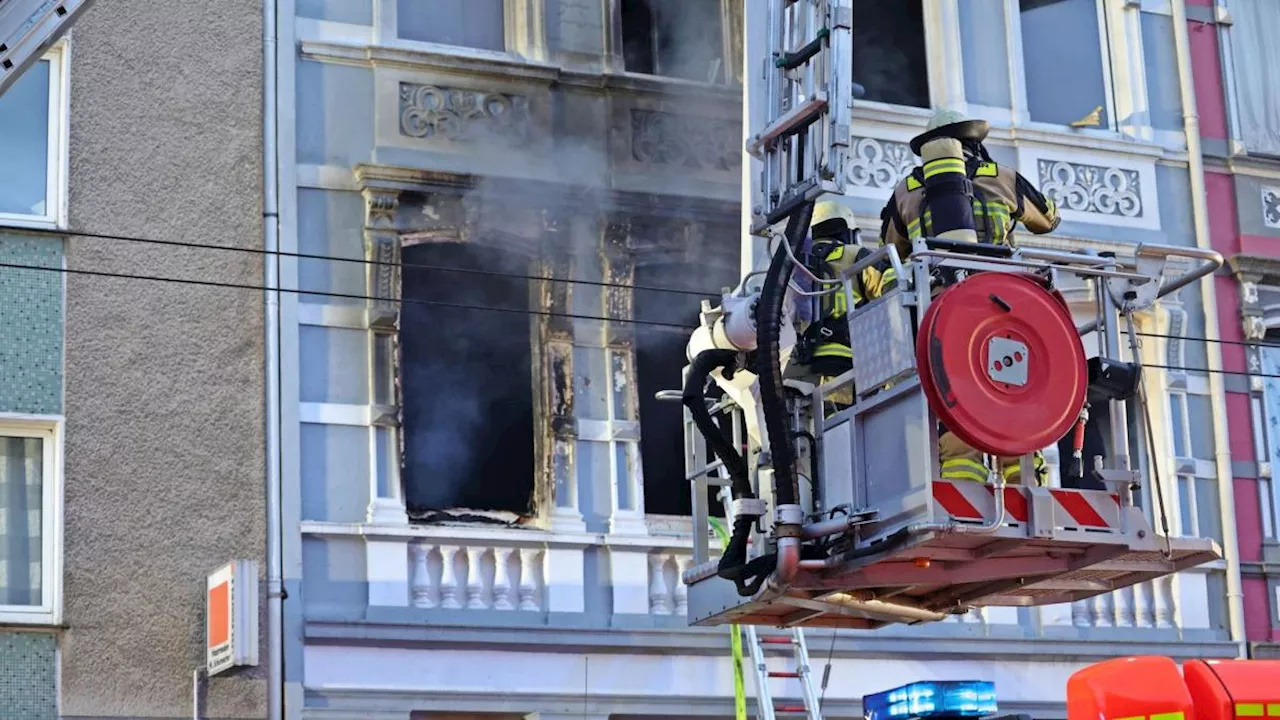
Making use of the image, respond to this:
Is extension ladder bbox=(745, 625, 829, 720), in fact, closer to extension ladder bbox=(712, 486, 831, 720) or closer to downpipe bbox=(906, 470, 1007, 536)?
extension ladder bbox=(712, 486, 831, 720)

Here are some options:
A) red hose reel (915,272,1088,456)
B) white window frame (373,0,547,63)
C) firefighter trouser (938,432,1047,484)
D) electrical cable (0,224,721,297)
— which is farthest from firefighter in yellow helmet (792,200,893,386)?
white window frame (373,0,547,63)

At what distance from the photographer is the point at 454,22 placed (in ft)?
48.5

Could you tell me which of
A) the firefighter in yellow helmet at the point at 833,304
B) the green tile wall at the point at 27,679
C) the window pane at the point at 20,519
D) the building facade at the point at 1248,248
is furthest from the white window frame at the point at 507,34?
the building facade at the point at 1248,248

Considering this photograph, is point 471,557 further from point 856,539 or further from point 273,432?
point 856,539

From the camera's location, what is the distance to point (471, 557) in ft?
45.0

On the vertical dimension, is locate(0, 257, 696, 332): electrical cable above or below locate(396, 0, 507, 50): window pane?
below

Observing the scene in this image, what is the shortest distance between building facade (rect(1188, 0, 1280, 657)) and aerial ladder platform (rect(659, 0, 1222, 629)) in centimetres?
551

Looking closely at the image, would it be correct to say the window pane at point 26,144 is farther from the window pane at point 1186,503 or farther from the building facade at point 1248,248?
the building facade at point 1248,248

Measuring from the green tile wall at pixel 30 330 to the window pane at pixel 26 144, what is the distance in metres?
0.31

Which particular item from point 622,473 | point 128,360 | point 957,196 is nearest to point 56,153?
point 128,360

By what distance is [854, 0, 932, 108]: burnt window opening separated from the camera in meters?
16.1

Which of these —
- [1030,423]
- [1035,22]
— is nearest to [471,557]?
[1030,423]

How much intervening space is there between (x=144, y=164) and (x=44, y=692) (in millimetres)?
3185

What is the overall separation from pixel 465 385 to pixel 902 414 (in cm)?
521
